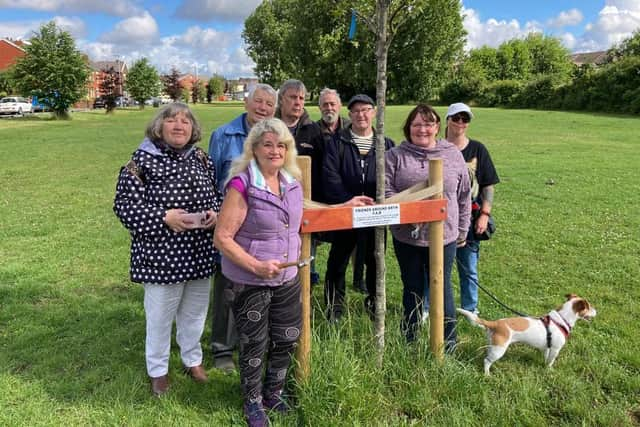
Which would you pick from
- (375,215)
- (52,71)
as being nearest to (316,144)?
(375,215)

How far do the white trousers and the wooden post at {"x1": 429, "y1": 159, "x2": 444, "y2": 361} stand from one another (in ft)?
5.58

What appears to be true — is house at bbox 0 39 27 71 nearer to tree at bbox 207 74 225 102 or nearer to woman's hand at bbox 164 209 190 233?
tree at bbox 207 74 225 102

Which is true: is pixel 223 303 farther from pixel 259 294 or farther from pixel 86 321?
pixel 86 321

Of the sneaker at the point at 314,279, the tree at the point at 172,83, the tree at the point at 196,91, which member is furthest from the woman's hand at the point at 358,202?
the tree at the point at 196,91

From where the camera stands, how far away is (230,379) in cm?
386

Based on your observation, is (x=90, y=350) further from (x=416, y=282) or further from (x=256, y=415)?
(x=416, y=282)

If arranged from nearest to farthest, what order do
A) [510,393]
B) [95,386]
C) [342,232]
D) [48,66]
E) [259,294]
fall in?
[259,294] < [510,393] < [95,386] < [342,232] < [48,66]

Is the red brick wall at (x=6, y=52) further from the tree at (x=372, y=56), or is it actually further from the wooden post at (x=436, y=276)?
the wooden post at (x=436, y=276)

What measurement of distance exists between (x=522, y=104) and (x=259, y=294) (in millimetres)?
48473

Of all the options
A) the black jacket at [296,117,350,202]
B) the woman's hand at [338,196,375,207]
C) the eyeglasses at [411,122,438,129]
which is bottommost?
the woman's hand at [338,196,375,207]

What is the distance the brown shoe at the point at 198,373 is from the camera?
3826 millimetres

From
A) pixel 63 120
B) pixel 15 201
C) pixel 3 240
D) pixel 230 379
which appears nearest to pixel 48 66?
pixel 63 120

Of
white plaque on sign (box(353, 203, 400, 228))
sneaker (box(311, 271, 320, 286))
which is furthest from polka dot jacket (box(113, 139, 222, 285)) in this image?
sneaker (box(311, 271, 320, 286))

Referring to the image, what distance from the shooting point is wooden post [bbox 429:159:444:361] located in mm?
3396
